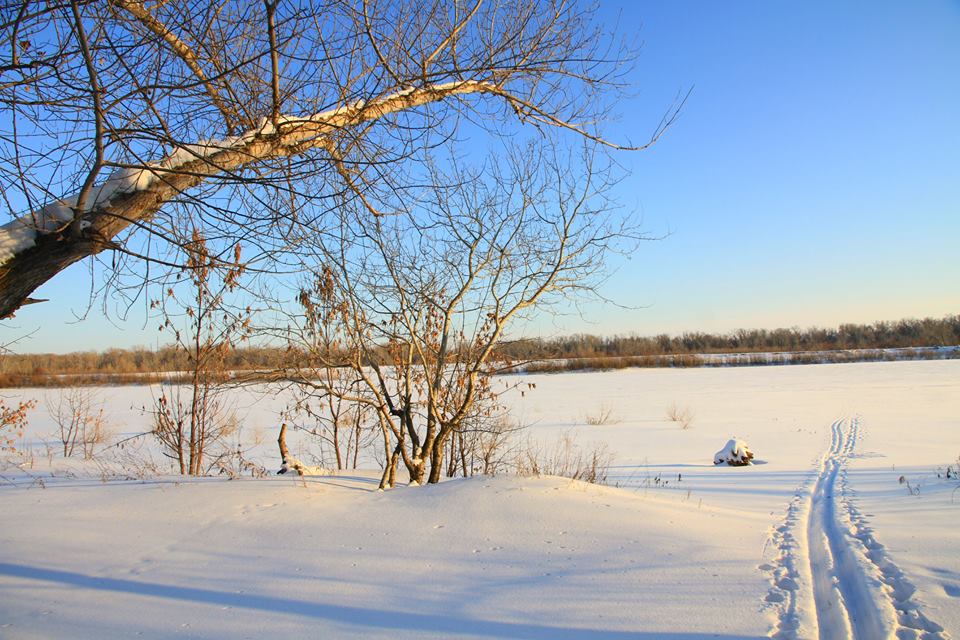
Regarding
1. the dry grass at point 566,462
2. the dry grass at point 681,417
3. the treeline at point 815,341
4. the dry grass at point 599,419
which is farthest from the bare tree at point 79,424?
the treeline at point 815,341

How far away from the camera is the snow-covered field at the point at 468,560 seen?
330cm

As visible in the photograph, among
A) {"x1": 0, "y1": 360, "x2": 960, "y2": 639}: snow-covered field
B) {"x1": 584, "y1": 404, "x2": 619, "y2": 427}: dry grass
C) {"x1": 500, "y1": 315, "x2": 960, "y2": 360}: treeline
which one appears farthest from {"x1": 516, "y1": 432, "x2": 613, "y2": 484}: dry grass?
{"x1": 500, "y1": 315, "x2": 960, "y2": 360}: treeline

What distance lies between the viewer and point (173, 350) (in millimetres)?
11133

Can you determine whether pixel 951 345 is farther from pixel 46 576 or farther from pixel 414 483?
pixel 46 576

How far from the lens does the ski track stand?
334cm

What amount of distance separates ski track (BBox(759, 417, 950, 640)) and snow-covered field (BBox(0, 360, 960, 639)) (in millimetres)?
17

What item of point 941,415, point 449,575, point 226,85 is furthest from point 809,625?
point 941,415

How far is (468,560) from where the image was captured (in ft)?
13.6

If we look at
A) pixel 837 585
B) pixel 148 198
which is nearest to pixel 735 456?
pixel 837 585

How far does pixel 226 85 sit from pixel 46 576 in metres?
3.29

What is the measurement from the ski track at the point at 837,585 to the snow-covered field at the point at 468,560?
0.02 m

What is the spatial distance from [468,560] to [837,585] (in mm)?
2515

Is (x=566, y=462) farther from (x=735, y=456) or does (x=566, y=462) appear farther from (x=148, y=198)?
(x=148, y=198)

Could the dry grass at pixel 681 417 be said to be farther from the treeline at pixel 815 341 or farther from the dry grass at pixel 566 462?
the treeline at pixel 815 341
